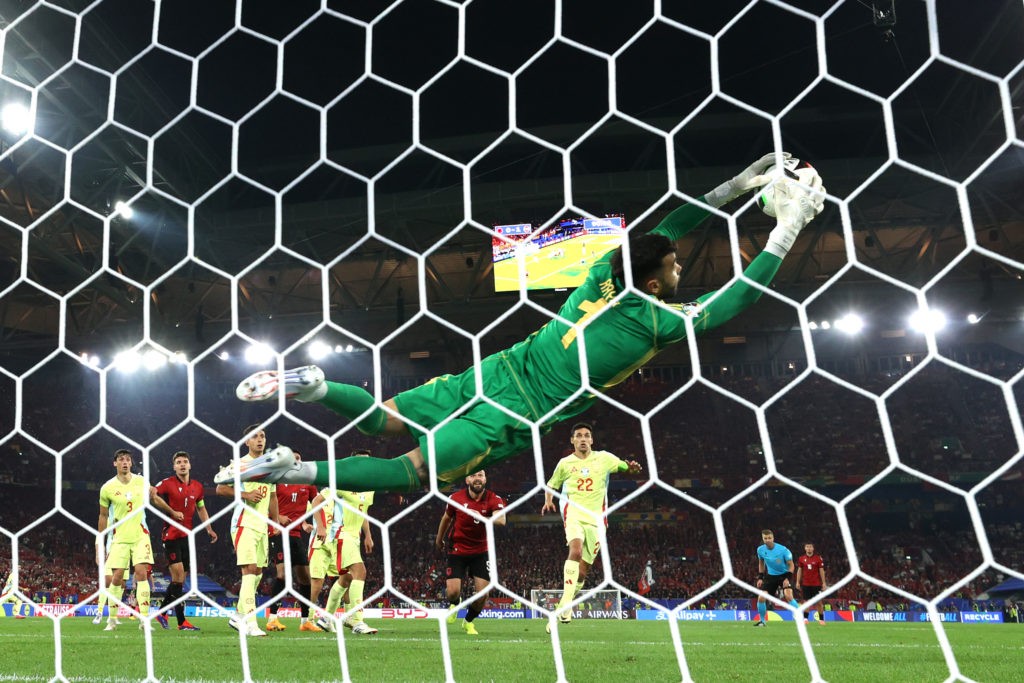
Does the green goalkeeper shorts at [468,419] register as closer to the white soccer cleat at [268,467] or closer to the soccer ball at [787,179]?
the white soccer cleat at [268,467]

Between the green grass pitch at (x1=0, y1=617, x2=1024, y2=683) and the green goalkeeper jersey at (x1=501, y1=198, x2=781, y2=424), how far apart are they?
131 centimetres

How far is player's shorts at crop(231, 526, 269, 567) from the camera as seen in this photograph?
249 inches

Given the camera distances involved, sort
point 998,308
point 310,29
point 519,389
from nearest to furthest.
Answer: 1. point 519,389
2. point 310,29
3. point 998,308

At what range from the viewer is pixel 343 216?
1459 cm

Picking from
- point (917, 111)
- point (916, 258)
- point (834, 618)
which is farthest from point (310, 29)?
point (834, 618)

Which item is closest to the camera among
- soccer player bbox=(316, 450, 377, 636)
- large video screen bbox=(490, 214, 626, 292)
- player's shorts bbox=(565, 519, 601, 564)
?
soccer player bbox=(316, 450, 377, 636)

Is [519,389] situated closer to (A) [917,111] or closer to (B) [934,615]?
(B) [934,615]

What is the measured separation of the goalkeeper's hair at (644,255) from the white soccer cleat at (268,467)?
139 cm

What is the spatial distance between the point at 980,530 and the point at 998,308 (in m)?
18.8

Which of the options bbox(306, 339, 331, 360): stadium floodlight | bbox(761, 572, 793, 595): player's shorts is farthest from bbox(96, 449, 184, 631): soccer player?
bbox(306, 339, 331, 360): stadium floodlight

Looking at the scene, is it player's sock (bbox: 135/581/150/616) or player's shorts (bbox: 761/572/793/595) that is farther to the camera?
player's shorts (bbox: 761/572/793/595)

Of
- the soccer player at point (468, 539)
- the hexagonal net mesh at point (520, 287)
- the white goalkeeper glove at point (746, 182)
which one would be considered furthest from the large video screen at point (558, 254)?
the white goalkeeper glove at point (746, 182)

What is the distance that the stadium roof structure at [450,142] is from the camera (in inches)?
365

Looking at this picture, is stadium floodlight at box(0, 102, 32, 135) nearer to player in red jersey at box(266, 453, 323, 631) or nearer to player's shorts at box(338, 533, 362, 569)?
player in red jersey at box(266, 453, 323, 631)
